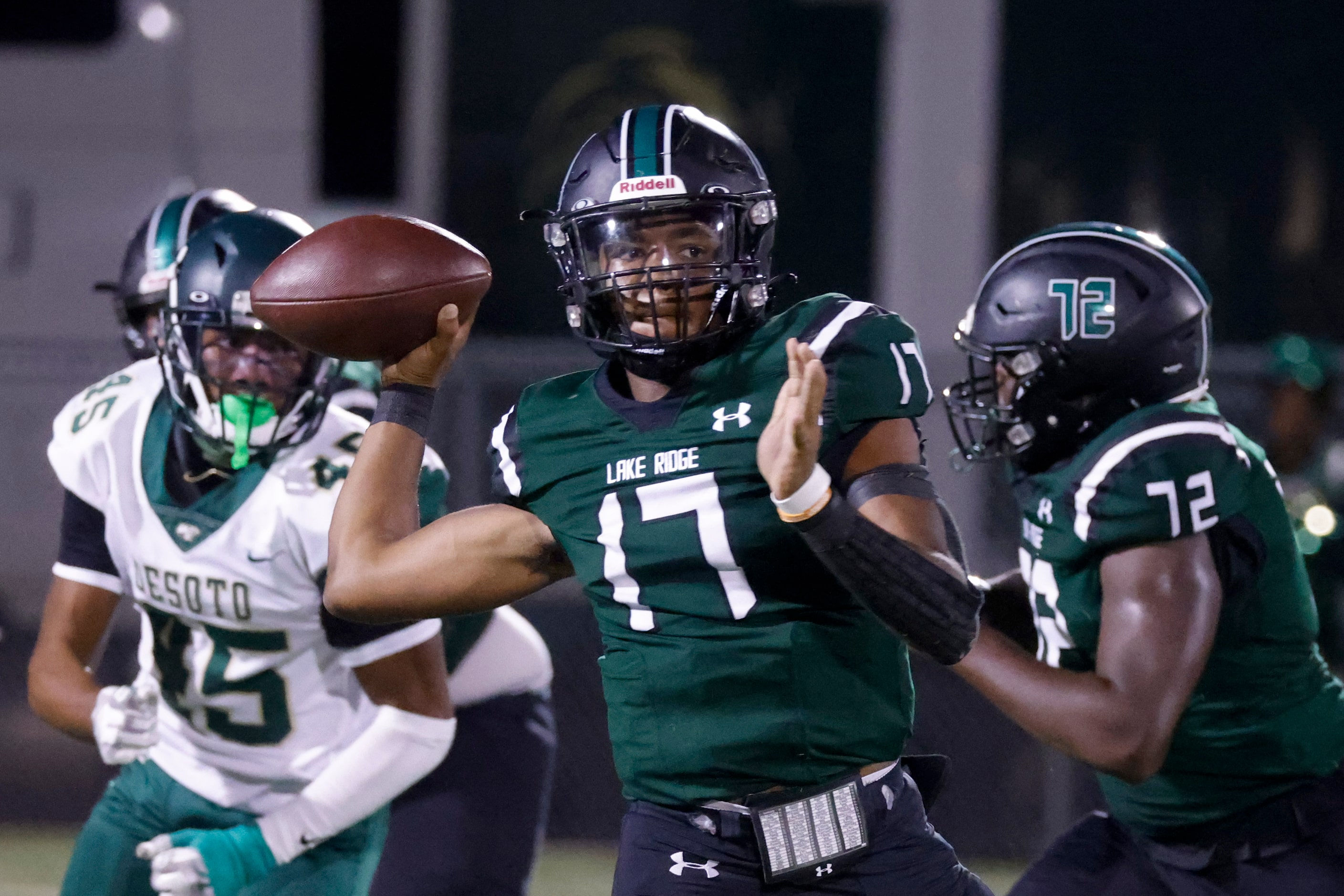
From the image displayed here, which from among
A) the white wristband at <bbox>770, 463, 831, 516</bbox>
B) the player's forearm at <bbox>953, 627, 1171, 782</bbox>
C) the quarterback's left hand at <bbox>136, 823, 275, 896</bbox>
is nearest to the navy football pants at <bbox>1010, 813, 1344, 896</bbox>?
the player's forearm at <bbox>953, 627, 1171, 782</bbox>

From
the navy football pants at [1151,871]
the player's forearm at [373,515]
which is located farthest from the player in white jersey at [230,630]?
the navy football pants at [1151,871]

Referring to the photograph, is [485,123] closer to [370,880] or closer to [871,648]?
[370,880]

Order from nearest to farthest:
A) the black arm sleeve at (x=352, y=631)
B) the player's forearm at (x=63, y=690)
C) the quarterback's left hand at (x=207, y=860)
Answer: the quarterback's left hand at (x=207, y=860)
the black arm sleeve at (x=352, y=631)
the player's forearm at (x=63, y=690)

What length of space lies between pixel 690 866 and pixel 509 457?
0.67 m

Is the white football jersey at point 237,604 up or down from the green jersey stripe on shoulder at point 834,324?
down

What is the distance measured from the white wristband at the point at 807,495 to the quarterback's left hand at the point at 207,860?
1.38 m

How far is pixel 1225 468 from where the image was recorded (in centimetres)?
276

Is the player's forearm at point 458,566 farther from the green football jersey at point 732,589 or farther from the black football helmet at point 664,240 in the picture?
the black football helmet at point 664,240

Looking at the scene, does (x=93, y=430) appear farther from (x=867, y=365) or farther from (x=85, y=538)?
(x=867, y=365)

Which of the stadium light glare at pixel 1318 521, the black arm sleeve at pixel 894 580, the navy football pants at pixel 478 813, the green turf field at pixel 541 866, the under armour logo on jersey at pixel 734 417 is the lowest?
the green turf field at pixel 541 866

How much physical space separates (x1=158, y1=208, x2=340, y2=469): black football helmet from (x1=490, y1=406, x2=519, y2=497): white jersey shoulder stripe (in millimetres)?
703

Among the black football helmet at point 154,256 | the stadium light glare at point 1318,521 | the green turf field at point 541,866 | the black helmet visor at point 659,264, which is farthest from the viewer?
the stadium light glare at point 1318,521

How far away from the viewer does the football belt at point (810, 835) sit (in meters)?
2.25

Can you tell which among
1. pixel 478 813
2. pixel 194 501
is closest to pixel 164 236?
pixel 194 501
